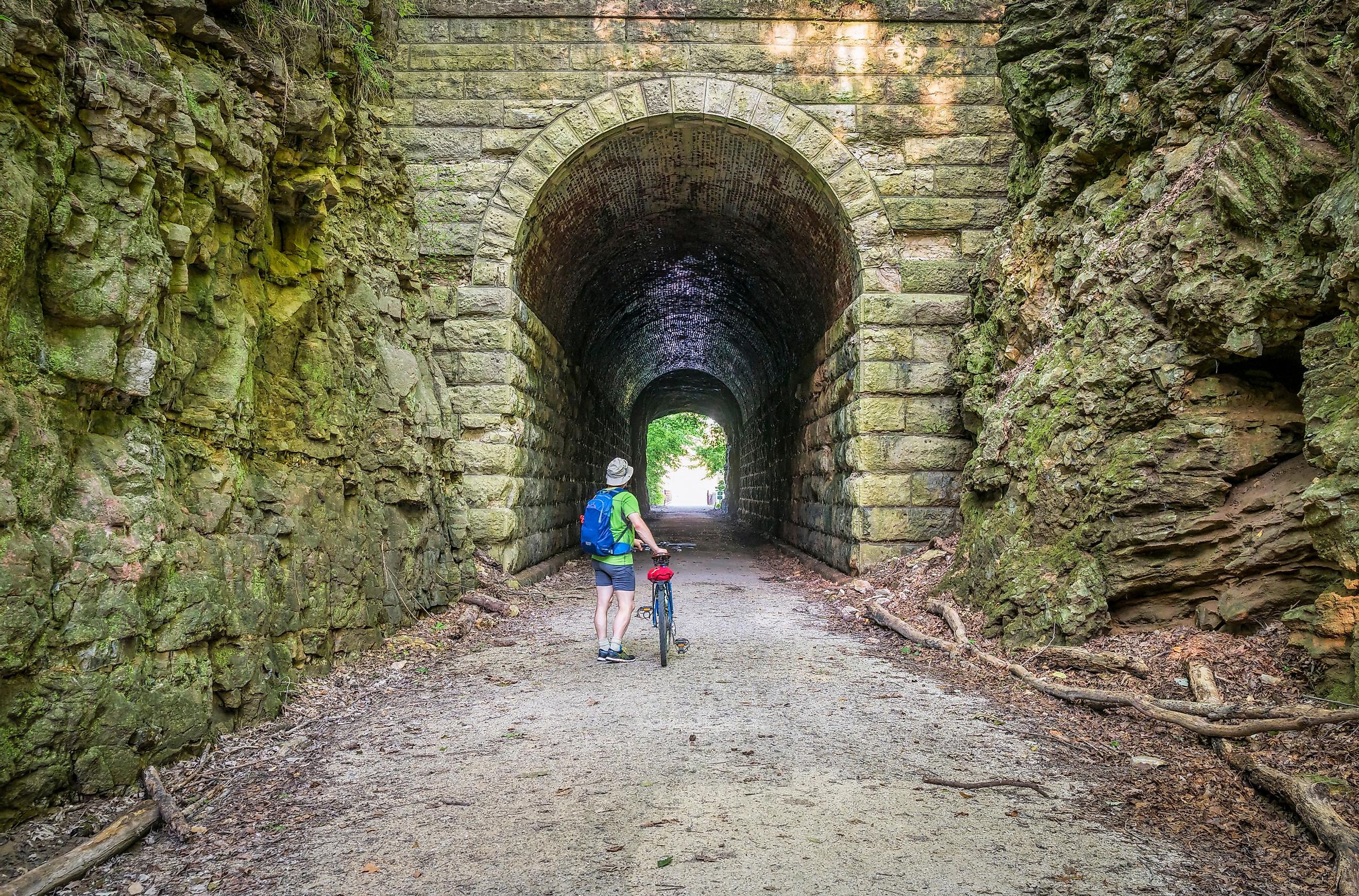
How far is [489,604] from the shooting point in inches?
303

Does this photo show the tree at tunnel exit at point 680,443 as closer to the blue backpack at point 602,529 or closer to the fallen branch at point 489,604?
the fallen branch at point 489,604

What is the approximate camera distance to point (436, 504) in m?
7.51

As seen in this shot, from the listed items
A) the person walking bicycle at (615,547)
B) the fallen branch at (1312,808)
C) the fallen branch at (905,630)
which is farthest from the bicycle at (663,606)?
the fallen branch at (1312,808)

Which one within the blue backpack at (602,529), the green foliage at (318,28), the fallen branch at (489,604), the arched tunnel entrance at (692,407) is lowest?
the fallen branch at (489,604)

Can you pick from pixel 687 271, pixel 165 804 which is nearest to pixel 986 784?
pixel 165 804

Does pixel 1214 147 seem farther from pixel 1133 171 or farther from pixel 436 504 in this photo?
pixel 436 504

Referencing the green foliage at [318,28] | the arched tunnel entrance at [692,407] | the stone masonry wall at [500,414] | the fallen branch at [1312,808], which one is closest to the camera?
the fallen branch at [1312,808]

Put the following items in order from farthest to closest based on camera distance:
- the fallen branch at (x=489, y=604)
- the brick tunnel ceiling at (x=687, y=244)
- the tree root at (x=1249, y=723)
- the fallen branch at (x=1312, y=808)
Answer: the brick tunnel ceiling at (x=687, y=244)
the fallen branch at (x=489, y=604)
the tree root at (x=1249, y=723)
the fallen branch at (x=1312, y=808)

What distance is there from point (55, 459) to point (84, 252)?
0.91 meters

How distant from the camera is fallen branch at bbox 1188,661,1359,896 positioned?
2.57 metres

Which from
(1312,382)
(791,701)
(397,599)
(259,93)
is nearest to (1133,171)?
(1312,382)

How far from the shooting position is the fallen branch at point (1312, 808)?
8.43 ft

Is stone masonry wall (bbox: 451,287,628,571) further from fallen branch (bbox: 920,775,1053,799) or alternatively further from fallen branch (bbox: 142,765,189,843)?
fallen branch (bbox: 920,775,1053,799)

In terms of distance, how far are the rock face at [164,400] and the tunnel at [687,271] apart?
13.8ft
